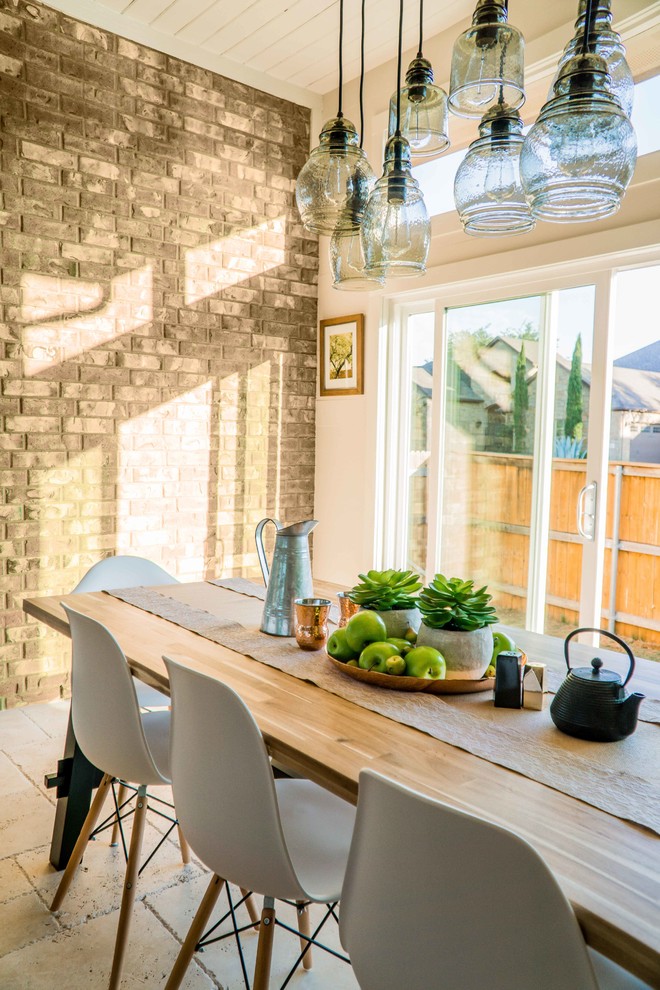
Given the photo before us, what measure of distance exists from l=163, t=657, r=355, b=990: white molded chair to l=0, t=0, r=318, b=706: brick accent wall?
224 cm

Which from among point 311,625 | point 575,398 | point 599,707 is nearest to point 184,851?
point 311,625

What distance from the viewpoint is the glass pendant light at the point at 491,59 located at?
154cm

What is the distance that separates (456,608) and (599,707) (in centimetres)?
38

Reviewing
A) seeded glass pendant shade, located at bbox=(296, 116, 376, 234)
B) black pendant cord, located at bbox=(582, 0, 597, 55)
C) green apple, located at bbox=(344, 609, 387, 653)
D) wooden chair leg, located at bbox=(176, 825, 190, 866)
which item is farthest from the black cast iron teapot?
wooden chair leg, located at bbox=(176, 825, 190, 866)

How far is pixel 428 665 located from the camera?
1505 millimetres

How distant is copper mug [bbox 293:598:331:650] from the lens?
1784 millimetres

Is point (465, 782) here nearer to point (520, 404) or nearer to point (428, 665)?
point (428, 665)

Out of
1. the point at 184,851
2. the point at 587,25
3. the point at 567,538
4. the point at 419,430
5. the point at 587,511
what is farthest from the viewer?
the point at 419,430

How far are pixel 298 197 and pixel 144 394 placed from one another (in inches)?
82.9

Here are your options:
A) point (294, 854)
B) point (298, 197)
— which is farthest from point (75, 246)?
point (294, 854)

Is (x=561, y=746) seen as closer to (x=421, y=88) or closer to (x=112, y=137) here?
(x=421, y=88)

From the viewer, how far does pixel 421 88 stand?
1797 mm

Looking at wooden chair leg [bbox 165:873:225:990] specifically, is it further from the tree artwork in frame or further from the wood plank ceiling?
the wood plank ceiling

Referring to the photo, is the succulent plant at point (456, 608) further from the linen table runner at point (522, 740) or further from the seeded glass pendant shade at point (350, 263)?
the seeded glass pendant shade at point (350, 263)
